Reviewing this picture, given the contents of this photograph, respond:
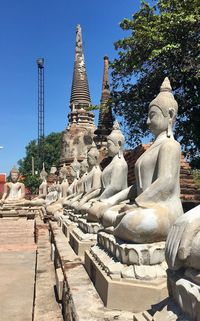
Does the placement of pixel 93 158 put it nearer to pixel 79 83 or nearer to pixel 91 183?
pixel 91 183

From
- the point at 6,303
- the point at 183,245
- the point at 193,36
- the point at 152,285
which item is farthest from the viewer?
the point at 193,36

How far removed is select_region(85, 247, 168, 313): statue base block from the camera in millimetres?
2506

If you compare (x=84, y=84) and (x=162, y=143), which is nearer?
(x=162, y=143)

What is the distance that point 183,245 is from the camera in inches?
76.7

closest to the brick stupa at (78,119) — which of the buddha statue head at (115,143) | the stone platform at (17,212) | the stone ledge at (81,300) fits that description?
the stone platform at (17,212)

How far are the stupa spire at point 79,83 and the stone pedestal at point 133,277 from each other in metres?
28.1

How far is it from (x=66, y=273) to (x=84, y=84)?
29.1 meters

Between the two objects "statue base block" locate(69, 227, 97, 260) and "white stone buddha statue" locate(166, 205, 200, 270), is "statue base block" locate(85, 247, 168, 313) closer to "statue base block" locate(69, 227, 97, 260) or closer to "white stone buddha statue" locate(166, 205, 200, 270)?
"white stone buddha statue" locate(166, 205, 200, 270)

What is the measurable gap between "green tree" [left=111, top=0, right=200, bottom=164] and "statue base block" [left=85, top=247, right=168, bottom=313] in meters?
8.77

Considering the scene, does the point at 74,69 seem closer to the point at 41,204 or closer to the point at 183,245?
the point at 41,204

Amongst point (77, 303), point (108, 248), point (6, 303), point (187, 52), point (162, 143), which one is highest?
point (187, 52)

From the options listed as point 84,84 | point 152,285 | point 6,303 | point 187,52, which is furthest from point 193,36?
point 84,84

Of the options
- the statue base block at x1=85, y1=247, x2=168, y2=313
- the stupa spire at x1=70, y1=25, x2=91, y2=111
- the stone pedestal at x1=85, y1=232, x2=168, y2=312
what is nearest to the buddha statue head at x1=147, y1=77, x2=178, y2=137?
the stone pedestal at x1=85, y1=232, x2=168, y2=312

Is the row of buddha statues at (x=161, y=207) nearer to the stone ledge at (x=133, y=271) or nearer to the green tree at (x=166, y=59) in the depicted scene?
→ the stone ledge at (x=133, y=271)
